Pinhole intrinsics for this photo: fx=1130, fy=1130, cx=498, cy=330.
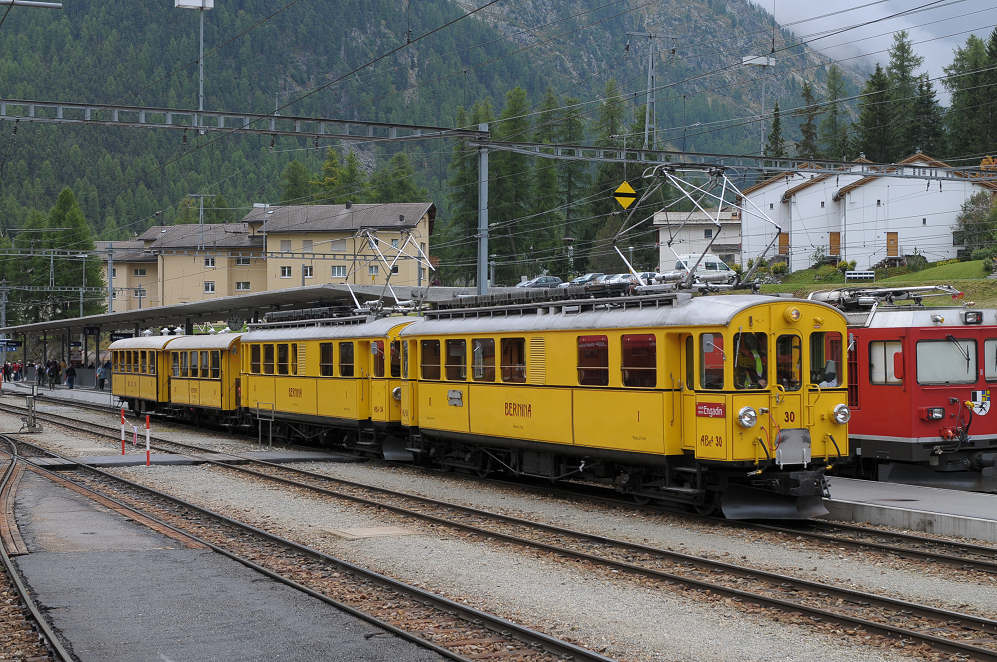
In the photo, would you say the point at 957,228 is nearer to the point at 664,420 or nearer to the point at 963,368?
the point at 963,368

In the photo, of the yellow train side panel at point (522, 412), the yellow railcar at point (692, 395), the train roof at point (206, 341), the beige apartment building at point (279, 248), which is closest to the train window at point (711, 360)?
the yellow railcar at point (692, 395)

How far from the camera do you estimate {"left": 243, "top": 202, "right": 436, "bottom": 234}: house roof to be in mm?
83750

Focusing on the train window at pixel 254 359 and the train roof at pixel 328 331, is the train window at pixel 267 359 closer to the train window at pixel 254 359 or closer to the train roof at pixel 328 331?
the train roof at pixel 328 331

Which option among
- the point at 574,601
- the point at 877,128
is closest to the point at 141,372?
the point at 574,601

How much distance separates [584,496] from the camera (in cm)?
1698

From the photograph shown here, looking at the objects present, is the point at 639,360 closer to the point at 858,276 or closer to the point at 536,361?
the point at 536,361

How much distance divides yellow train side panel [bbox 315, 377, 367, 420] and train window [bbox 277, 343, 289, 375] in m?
2.15

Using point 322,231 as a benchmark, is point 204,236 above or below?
above

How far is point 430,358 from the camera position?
805 inches

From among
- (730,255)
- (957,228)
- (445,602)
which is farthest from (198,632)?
(730,255)

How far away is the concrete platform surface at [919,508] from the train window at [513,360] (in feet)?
16.2

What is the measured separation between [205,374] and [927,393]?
20.8m

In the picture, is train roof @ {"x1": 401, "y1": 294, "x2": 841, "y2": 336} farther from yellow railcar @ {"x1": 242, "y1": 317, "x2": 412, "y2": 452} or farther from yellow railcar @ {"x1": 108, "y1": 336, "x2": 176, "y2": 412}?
yellow railcar @ {"x1": 108, "y1": 336, "x2": 176, "y2": 412}

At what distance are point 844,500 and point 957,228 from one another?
4983cm
